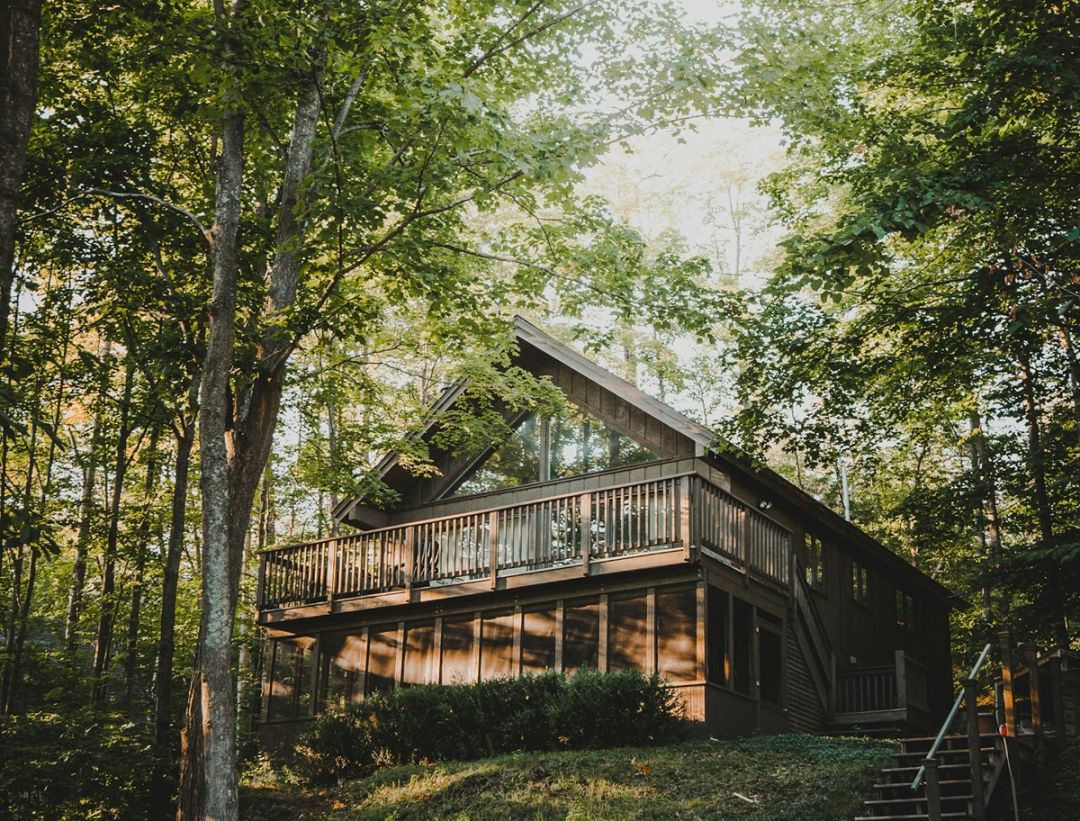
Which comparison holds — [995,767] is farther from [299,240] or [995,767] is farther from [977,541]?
[977,541]

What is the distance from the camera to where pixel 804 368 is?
584 inches

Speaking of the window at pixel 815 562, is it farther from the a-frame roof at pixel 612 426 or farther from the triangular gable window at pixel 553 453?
the triangular gable window at pixel 553 453

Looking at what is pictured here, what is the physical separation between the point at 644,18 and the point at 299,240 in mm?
5939

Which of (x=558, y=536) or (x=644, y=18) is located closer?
(x=644, y=18)

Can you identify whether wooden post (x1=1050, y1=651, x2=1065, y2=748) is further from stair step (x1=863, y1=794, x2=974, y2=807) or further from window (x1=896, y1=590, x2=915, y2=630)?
window (x1=896, y1=590, x2=915, y2=630)

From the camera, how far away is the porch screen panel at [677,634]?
637 inches

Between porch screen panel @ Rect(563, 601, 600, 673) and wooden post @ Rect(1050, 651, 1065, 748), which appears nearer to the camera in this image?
wooden post @ Rect(1050, 651, 1065, 748)

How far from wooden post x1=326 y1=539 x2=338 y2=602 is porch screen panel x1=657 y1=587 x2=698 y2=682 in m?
6.82

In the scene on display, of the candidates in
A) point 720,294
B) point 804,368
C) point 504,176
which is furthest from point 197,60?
point 804,368

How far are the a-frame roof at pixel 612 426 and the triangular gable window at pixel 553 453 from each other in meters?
0.23

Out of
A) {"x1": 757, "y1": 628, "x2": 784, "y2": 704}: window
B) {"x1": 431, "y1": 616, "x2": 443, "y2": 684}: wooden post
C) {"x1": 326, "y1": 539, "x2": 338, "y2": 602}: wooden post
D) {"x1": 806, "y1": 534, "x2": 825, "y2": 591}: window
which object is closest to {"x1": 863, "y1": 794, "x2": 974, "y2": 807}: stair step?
{"x1": 757, "y1": 628, "x2": 784, "y2": 704}: window

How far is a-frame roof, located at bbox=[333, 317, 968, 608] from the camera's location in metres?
18.4

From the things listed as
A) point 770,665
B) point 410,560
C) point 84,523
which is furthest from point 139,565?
point 770,665

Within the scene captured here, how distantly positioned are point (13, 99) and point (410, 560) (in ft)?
43.2
